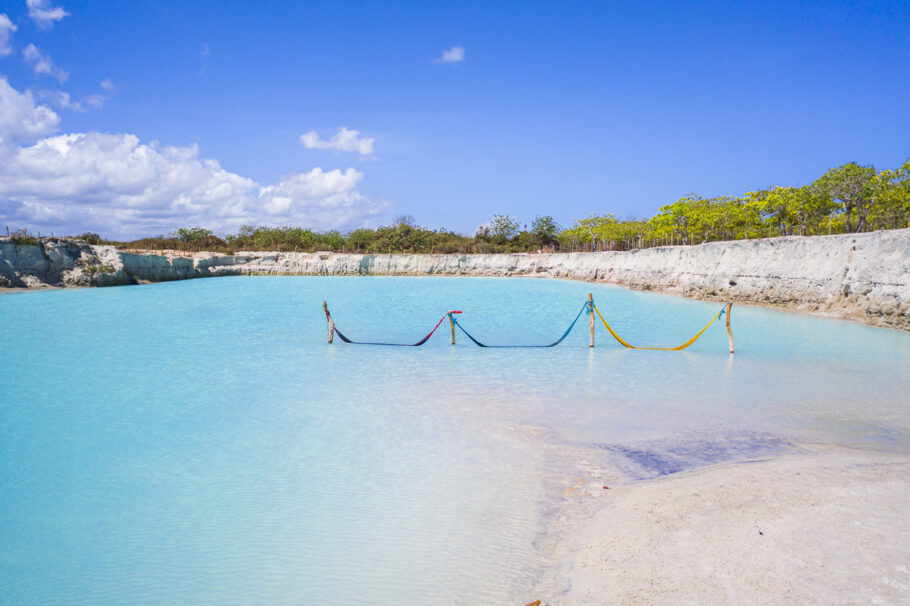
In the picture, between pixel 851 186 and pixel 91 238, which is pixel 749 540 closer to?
pixel 851 186

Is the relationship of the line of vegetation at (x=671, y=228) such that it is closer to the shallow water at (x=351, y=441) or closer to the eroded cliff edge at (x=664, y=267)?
the eroded cliff edge at (x=664, y=267)

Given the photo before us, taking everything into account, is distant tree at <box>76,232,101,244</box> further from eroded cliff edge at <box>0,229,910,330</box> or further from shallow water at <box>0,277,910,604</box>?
shallow water at <box>0,277,910,604</box>

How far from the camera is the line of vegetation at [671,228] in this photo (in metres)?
25.4

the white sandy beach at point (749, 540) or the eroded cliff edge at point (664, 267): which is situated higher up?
the eroded cliff edge at point (664, 267)

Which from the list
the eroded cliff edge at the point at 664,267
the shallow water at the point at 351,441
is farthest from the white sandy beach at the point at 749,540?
the eroded cliff edge at the point at 664,267

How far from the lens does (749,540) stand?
334 cm

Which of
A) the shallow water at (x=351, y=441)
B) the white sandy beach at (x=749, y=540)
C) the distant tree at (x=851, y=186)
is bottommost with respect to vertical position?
the shallow water at (x=351, y=441)

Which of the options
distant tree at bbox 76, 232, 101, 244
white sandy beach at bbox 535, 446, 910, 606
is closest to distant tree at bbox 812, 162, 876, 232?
white sandy beach at bbox 535, 446, 910, 606

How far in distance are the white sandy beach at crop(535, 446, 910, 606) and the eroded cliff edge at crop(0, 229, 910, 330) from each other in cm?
1288

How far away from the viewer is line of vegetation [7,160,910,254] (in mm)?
25375

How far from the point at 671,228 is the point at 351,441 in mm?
38184

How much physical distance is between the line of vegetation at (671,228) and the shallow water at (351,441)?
17692mm

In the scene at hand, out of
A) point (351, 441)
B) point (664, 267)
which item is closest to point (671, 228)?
point (664, 267)

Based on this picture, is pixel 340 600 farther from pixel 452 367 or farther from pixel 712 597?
pixel 452 367
